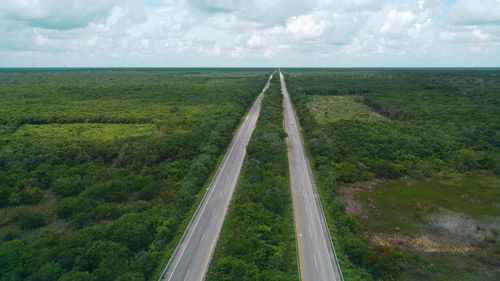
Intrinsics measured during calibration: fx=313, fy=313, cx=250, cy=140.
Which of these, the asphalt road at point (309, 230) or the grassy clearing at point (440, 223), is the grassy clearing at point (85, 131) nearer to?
the asphalt road at point (309, 230)

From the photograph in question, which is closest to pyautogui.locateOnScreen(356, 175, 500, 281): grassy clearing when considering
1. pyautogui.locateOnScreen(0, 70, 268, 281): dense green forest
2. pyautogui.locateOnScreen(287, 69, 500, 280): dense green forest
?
pyautogui.locateOnScreen(287, 69, 500, 280): dense green forest

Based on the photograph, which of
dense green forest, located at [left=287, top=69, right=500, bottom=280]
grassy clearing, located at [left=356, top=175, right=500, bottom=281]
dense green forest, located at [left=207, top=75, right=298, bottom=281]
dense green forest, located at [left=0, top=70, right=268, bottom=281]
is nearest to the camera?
dense green forest, located at [left=207, top=75, right=298, bottom=281]

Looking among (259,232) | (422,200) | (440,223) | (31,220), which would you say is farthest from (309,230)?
(31,220)

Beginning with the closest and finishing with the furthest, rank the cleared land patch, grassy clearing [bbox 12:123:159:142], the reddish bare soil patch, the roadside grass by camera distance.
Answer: the cleared land patch, the roadside grass, the reddish bare soil patch, grassy clearing [bbox 12:123:159:142]

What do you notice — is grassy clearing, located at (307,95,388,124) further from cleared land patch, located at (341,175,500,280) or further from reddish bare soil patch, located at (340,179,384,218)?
cleared land patch, located at (341,175,500,280)

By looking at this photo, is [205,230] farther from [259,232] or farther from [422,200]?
[422,200]
